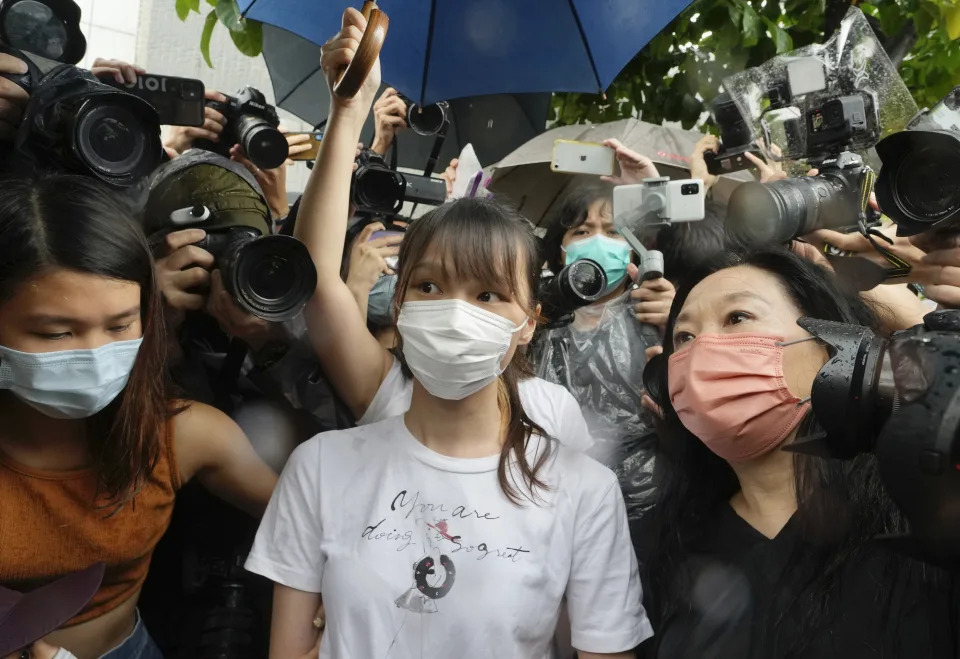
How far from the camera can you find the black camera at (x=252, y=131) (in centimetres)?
236

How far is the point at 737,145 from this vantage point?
2559 mm

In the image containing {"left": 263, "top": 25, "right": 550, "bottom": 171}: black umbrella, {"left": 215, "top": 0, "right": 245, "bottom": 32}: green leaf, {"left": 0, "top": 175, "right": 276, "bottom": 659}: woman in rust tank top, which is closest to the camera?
{"left": 0, "top": 175, "right": 276, "bottom": 659}: woman in rust tank top

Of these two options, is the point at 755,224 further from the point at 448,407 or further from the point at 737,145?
the point at 448,407

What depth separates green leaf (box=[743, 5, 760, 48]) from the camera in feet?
10.9

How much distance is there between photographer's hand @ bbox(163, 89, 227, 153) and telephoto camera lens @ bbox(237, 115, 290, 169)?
0.15 meters

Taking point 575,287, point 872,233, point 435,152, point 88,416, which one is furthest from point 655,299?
point 88,416

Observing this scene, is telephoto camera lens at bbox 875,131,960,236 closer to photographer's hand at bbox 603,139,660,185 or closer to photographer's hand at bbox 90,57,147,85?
photographer's hand at bbox 603,139,660,185

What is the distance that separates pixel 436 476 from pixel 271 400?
725 mm

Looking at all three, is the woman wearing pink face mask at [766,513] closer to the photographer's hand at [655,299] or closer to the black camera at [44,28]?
the photographer's hand at [655,299]

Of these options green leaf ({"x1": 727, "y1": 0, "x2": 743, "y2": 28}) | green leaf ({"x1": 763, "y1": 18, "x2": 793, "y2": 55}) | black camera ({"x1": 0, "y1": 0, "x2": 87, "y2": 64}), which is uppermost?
green leaf ({"x1": 727, "y1": 0, "x2": 743, "y2": 28})

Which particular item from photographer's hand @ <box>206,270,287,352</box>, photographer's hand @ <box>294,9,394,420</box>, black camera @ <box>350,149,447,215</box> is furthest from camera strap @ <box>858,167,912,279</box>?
photographer's hand @ <box>206,270,287,352</box>

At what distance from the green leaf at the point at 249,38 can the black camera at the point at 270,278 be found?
188cm

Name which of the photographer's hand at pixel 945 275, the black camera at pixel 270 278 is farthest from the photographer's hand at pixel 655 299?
the black camera at pixel 270 278

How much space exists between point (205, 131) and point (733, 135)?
1.58m
